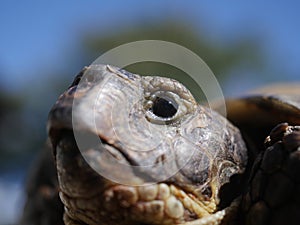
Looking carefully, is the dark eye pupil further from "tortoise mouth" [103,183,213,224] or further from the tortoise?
"tortoise mouth" [103,183,213,224]

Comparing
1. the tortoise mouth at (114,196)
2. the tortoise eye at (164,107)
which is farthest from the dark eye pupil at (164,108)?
the tortoise mouth at (114,196)

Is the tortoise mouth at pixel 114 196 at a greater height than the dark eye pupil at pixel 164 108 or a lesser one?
lesser

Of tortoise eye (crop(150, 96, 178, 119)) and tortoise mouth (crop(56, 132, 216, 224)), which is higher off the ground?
tortoise eye (crop(150, 96, 178, 119))

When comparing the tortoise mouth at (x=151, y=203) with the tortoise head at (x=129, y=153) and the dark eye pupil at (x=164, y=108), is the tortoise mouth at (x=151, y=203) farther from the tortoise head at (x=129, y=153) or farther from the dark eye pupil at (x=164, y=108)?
the dark eye pupil at (x=164, y=108)

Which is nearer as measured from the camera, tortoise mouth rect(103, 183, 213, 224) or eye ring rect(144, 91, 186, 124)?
tortoise mouth rect(103, 183, 213, 224)

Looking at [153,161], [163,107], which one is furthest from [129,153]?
[163,107]

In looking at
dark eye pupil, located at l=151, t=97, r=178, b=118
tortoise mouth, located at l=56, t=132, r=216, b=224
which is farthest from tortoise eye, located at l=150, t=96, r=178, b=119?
tortoise mouth, located at l=56, t=132, r=216, b=224

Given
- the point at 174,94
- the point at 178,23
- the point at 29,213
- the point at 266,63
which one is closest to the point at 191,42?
the point at 178,23

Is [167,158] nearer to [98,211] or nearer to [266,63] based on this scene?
[98,211]
